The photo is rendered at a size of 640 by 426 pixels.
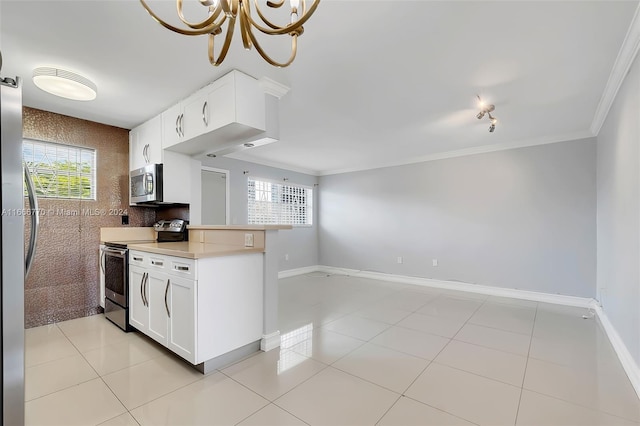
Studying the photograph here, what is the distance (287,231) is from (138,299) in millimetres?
3351

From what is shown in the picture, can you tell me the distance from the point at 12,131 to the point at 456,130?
4.09m

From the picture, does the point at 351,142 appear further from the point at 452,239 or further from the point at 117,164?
the point at 117,164

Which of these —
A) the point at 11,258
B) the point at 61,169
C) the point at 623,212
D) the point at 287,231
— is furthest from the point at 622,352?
the point at 61,169

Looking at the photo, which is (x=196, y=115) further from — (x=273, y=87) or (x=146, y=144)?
(x=146, y=144)

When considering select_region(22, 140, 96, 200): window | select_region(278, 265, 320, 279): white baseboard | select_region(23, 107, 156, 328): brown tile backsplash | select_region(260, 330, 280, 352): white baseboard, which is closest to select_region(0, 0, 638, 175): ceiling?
select_region(23, 107, 156, 328): brown tile backsplash

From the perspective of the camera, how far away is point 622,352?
2.32 meters

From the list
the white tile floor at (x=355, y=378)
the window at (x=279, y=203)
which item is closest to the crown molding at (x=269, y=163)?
the window at (x=279, y=203)

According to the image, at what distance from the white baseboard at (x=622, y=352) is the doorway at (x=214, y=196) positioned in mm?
4750

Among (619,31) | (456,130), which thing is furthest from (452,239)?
(619,31)

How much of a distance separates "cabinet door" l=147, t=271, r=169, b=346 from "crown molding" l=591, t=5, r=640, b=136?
3651mm

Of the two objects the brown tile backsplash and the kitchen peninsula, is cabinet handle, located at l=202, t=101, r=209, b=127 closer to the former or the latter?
the kitchen peninsula

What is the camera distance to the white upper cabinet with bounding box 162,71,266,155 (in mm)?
2318

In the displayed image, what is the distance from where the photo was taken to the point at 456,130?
3.78 metres

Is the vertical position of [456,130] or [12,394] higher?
[456,130]
